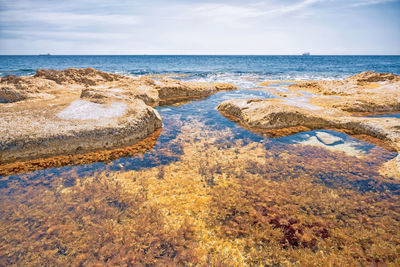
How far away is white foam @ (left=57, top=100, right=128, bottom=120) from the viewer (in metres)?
5.98

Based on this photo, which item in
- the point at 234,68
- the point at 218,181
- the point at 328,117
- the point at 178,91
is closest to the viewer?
the point at 218,181

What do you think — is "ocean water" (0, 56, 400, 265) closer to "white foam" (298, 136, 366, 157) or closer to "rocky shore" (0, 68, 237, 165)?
"white foam" (298, 136, 366, 157)

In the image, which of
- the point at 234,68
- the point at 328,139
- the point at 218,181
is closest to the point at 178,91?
the point at 328,139

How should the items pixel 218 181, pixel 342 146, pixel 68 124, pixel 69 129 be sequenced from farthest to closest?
1. pixel 342 146
2. pixel 68 124
3. pixel 69 129
4. pixel 218 181

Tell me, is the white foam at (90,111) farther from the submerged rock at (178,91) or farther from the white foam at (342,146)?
the white foam at (342,146)

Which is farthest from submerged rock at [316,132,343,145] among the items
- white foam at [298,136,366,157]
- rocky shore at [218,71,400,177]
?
rocky shore at [218,71,400,177]

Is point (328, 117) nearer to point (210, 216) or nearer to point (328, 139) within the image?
point (328, 139)

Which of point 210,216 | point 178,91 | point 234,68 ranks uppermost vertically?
point 234,68

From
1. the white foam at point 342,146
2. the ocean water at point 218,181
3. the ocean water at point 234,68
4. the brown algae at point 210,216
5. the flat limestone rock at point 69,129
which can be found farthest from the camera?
the ocean water at point 234,68

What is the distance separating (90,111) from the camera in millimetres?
6293

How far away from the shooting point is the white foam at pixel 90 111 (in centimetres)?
598

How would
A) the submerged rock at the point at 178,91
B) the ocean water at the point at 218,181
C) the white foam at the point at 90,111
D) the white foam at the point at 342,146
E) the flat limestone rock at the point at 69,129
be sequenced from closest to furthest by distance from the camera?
the ocean water at the point at 218,181
the flat limestone rock at the point at 69,129
the white foam at the point at 342,146
the white foam at the point at 90,111
the submerged rock at the point at 178,91

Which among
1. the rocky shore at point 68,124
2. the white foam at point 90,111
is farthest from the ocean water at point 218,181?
the white foam at point 90,111

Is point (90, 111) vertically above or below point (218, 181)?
above
